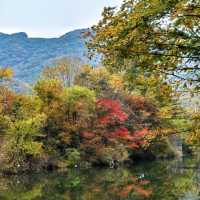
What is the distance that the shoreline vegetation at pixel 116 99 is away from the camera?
1054 cm

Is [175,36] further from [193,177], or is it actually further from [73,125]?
[73,125]

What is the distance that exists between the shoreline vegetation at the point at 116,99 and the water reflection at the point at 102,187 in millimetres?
4654

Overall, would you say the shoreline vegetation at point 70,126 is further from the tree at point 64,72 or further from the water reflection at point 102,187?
the tree at point 64,72

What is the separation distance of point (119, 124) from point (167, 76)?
157 ft

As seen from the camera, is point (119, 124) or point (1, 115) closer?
point (1, 115)

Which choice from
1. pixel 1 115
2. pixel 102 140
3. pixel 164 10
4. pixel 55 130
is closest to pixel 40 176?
pixel 1 115

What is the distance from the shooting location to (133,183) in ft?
118

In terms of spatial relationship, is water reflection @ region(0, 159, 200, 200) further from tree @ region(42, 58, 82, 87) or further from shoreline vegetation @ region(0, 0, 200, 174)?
tree @ region(42, 58, 82, 87)

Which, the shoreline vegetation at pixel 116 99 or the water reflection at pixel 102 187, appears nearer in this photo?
the shoreline vegetation at pixel 116 99

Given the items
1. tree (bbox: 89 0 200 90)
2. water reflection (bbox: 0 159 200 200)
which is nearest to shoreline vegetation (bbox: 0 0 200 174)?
tree (bbox: 89 0 200 90)

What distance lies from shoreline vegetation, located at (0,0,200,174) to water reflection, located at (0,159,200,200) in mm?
4654

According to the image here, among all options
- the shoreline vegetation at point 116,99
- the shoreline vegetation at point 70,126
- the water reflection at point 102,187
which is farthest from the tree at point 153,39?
the shoreline vegetation at point 70,126

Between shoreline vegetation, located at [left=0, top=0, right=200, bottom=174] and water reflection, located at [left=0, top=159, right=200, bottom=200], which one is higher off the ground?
shoreline vegetation, located at [left=0, top=0, right=200, bottom=174]

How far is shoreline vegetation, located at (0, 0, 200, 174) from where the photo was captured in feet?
34.6
